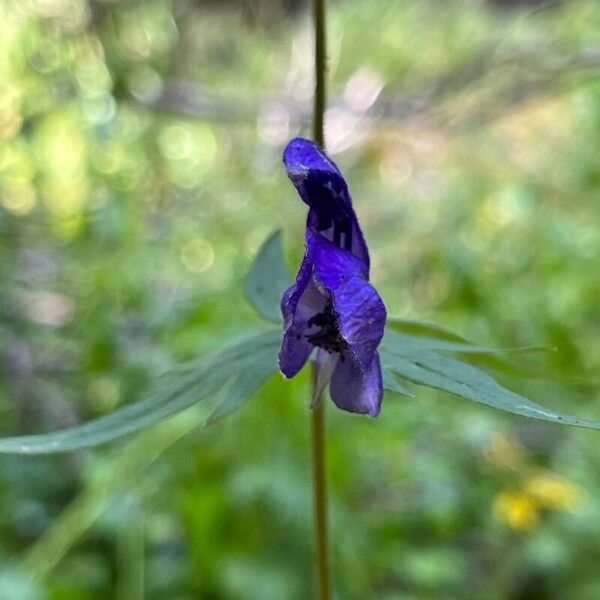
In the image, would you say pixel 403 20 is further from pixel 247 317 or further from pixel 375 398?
pixel 375 398

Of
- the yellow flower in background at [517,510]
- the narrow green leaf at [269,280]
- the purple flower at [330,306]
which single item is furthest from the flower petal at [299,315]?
the yellow flower in background at [517,510]

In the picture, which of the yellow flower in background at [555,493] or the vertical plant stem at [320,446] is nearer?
the vertical plant stem at [320,446]

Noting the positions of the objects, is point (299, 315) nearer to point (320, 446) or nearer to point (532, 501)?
point (320, 446)

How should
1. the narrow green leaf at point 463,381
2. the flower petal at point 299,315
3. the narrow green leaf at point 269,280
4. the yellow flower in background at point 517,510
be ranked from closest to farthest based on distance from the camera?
the narrow green leaf at point 463,381 → the flower petal at point 299,315 → the narrow green leaf at point 269,280 → the yellow flower in background at point 517,510

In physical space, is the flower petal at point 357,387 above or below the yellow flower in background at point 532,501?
above

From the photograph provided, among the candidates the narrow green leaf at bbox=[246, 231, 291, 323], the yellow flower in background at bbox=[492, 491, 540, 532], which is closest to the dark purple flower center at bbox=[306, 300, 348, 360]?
the narrow green leaf at bbox=[246, 231, 291, 323]

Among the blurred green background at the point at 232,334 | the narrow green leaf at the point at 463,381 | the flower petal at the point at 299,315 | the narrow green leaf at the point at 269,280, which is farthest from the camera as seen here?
the blurred green background at the point at 232,334

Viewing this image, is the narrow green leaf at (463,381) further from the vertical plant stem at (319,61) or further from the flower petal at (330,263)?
the vertical plant stem at (319,61)
